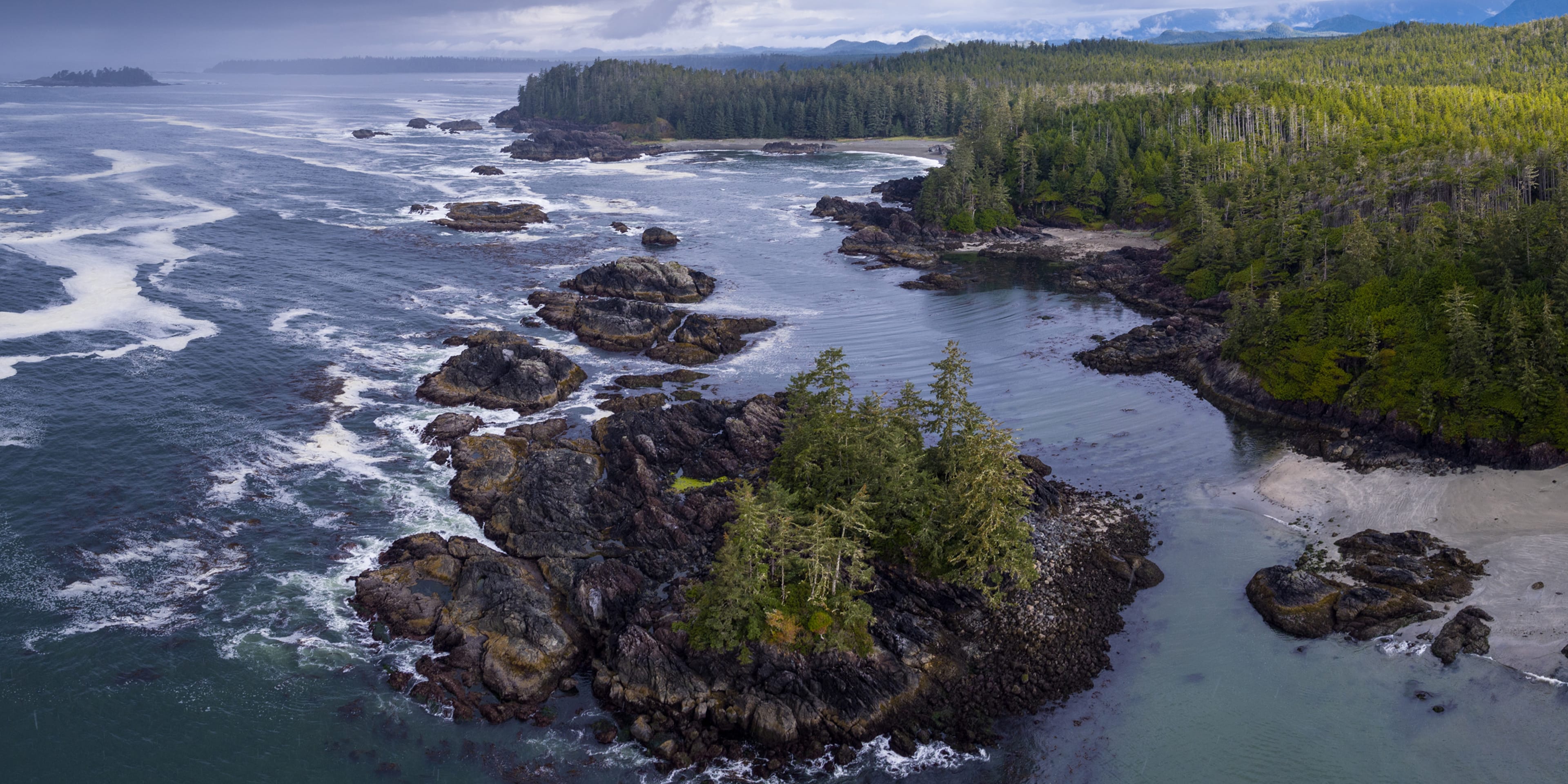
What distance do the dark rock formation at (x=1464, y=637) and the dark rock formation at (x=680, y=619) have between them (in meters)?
11.8

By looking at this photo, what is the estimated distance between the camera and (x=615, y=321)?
78.9 meters

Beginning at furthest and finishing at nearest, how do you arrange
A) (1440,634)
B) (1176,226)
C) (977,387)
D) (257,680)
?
(1176,226)
(977,387)
(1440,634)
(257,680)

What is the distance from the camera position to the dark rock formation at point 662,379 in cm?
6894

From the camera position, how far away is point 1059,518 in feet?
167

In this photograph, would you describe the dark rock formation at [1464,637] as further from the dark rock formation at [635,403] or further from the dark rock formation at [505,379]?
the dark rock formation at [505,379]

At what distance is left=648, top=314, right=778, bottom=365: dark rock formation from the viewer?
7550 centimetres

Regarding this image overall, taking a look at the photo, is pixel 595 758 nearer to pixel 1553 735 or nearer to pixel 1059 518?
pixel 1059 518

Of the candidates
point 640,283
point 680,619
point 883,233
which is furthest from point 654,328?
point 883,233

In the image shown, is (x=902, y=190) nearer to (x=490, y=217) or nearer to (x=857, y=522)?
(x=490, y=217)

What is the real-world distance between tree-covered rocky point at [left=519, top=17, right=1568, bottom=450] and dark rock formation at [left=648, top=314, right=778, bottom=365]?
3899 centimetres

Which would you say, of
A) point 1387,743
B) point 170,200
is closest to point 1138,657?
point 1387,743

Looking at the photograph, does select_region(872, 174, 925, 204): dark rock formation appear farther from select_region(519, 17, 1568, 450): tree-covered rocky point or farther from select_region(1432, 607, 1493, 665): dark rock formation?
select_region(1432, 607, 1493, 665): dark rock formation

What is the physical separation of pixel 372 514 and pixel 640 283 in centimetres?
4512

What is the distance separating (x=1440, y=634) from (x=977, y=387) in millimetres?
35703
